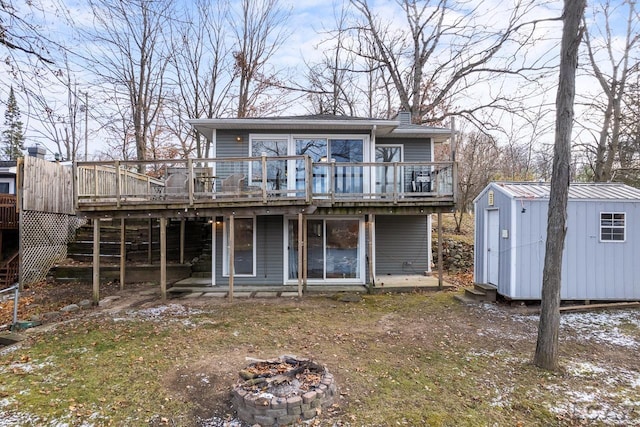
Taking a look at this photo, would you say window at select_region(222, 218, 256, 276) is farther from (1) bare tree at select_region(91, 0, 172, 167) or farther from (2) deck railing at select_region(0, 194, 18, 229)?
(1) bare tree at select_region(91, 0, 172, 167)

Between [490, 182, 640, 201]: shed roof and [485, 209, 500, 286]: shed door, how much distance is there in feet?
2.43

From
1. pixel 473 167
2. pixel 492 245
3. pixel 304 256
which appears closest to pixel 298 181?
pixel 304 256

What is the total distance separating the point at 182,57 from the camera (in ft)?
63.8

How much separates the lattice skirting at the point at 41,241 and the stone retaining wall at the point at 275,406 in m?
10.3

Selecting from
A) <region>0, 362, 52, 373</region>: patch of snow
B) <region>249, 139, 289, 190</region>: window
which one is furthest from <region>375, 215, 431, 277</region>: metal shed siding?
<region>0, 362, 52, 373</region>: patch of snow

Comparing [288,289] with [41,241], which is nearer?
[288,289]

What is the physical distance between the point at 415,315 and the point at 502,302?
8.28 feet

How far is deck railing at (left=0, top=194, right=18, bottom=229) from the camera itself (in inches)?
444

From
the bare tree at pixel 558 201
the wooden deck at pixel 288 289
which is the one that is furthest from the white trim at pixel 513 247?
the bare tree at pixel 558 201

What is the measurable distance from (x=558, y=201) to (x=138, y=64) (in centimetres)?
1953

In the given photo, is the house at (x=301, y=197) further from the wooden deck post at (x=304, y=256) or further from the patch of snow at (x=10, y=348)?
the patch of snow at (x=10, y=348)

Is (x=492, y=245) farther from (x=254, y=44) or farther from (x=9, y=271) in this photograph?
(x=254, y=44)

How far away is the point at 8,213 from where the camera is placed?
11406mm

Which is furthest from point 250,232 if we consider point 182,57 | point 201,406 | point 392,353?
point 182,57
